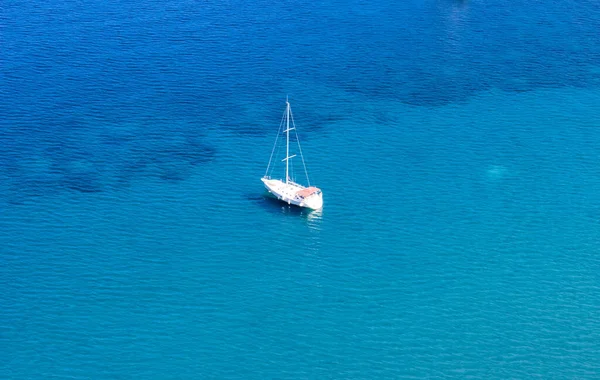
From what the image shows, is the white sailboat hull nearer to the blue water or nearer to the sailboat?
the sailboat

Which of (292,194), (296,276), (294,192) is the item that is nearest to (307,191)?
(294,192)

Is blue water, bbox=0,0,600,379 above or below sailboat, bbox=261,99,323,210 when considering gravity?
below

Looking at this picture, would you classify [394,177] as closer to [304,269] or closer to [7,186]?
[304,269]

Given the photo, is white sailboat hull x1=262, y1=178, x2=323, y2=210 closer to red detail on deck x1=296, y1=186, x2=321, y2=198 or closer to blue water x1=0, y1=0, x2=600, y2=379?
red detail on deck x1=296, y1=186, x2=321, y2=198

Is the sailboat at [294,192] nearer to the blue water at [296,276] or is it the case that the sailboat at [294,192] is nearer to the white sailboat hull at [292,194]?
the white sailboat hull at [292,194]

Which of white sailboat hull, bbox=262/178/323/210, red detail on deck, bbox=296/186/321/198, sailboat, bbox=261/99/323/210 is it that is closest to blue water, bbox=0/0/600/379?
white sailboat hull, bbox=262/178/323/210

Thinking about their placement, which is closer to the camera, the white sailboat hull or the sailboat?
the white sailboat hull

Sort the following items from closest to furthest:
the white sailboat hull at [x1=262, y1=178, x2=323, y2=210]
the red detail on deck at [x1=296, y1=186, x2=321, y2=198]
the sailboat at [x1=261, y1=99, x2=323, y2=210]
Answer: the white sailboat hull at [x1=262, y1=178, x2=323, y2=210], the sailboat at [x1=261, y1=99, x2=323, y2=210], the red detail on deck at [x1=296, y1=186, x2=321, y2=198]

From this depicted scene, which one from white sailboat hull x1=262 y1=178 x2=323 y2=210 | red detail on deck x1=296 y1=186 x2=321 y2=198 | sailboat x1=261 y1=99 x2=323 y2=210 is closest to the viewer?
white sailboat hull x1=262 y1=178 x2=323 y2=210

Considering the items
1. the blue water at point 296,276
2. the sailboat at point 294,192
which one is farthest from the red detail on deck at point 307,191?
Result: the blue water at point 296,276

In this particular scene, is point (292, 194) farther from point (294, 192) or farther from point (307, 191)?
point (307, 191)
